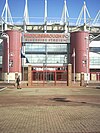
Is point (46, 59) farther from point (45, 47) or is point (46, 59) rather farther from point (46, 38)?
point (46, 38)

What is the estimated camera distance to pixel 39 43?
241ft

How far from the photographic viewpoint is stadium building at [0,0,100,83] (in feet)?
219

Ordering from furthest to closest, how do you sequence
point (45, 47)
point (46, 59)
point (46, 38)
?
1. point (45, 47)
2. point (46, 59)
3. point (46, 38)

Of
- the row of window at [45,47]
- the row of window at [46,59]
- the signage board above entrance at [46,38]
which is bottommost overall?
the row of window at [46,59]

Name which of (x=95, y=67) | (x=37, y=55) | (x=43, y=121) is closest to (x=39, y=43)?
(x=37, y=55)

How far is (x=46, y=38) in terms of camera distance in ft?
236

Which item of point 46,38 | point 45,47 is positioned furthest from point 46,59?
point 46,38

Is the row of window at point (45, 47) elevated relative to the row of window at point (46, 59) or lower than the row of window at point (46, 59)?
elevated

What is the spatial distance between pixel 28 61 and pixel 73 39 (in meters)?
14.4

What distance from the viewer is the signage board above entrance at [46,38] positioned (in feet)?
234

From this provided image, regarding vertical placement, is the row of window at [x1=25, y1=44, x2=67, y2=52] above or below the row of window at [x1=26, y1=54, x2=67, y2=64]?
above

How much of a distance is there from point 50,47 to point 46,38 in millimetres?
3849

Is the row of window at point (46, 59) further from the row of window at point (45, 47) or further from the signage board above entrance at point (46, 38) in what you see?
the signage board above entrance at point (46, 38)

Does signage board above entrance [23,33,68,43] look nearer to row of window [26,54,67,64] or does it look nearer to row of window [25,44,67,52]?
row of window [25,44,67,52]
